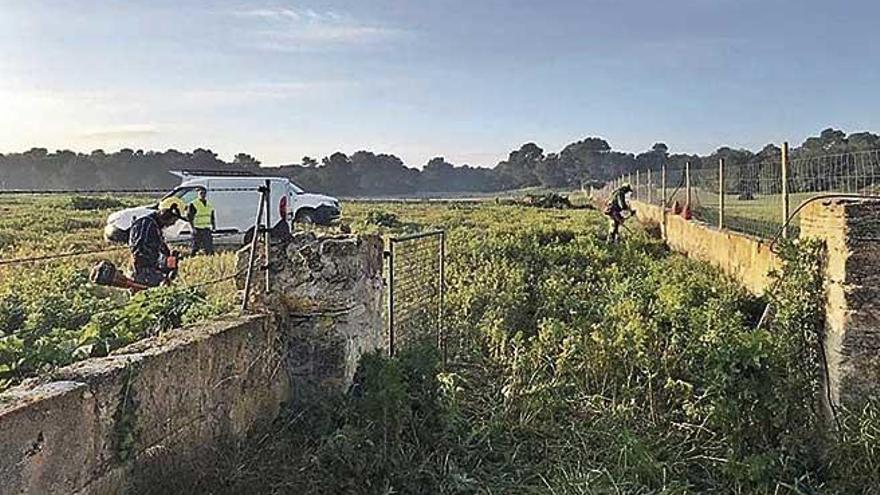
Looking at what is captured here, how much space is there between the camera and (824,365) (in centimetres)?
566

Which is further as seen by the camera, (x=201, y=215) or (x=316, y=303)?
(x=201, y=215)

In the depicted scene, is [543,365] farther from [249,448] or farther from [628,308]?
[249,448]

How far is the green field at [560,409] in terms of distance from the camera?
4559 mm

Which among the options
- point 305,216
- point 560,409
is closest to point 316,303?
point 560,409

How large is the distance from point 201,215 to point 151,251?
5339 mm

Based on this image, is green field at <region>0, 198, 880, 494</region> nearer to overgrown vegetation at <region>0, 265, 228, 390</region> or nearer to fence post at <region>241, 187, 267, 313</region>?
overgrown vegetation at <region>0, 265, 228, 390</region>

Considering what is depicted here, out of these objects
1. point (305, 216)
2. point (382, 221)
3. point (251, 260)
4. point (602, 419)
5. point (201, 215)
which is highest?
point (201, 215)

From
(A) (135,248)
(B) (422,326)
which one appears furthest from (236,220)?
(B) (422,326)

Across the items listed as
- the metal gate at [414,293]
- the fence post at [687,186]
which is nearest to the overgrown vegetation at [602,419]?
the metal gate at [414,293]

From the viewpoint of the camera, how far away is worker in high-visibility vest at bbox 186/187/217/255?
13953 mm

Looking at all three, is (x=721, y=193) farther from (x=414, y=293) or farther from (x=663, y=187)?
(x=663, y=187)

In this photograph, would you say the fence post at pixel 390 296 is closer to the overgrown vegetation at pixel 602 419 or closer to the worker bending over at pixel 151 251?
the overgrown vegetation at pixel 602 419

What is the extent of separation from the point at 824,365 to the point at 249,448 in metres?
Answer: 3.98

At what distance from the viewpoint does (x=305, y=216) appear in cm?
2183
